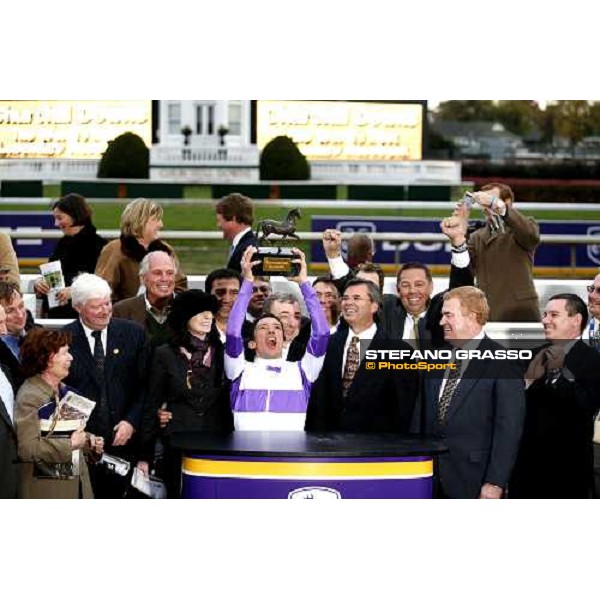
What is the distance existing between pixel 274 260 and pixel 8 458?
4.80 feet

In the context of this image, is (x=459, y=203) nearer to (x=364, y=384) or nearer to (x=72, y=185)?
(x=364, y=384)

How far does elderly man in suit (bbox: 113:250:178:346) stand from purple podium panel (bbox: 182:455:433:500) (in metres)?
0.68

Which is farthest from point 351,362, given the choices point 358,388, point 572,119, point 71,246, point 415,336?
point 572,119

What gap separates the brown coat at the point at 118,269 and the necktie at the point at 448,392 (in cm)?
128

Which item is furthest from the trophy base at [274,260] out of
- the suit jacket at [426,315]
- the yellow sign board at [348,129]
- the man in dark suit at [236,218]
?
the yellow sign board at [348,129]

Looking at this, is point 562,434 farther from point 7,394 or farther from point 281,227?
point 7,394

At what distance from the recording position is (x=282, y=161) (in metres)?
10.8

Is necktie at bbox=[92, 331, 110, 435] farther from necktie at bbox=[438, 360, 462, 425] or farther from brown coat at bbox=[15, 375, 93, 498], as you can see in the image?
necktie at bbox=[438, 360, 462, 425]

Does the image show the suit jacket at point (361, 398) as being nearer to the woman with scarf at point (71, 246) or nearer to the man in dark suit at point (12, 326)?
the woman with scarf at point (71, 246)

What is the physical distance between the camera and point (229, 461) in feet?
34.2

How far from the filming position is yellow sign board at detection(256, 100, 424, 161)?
1073cm

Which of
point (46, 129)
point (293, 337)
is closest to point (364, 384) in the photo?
point (293, 337)

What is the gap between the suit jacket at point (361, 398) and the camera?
35.4 ft

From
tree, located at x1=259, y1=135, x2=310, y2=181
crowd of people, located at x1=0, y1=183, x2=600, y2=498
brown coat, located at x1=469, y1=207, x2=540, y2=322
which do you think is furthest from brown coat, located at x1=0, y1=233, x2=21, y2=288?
brown coat, located at x1=469, y1=207, x2=540, y2=322
